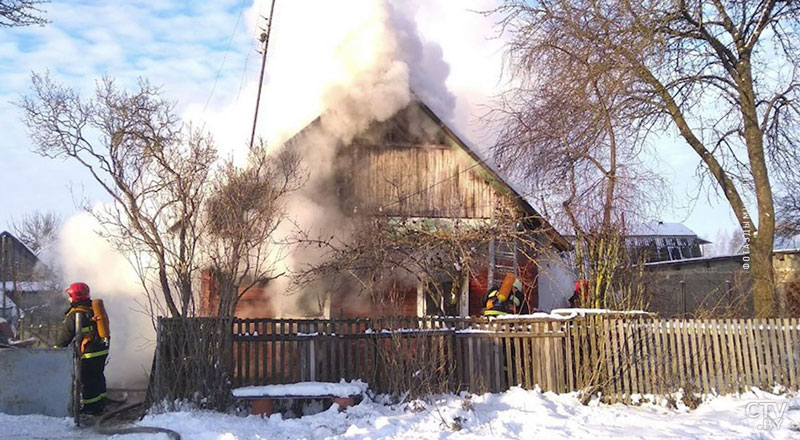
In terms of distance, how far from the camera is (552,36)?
10.7m

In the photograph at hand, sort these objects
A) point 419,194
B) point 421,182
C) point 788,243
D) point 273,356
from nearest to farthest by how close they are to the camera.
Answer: point 273,356
point 419,194
point 421,182
point 788,243

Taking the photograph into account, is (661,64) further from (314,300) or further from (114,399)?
(114,399)

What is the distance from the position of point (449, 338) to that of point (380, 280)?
3128mm

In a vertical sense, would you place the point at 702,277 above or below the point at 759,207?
below

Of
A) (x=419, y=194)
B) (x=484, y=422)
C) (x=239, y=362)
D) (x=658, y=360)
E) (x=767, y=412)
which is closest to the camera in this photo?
(x=484, y=422)

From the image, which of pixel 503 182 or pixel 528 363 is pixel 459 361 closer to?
pixel 528 363

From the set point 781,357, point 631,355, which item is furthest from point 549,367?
point 781,357

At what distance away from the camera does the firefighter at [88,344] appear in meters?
7.96

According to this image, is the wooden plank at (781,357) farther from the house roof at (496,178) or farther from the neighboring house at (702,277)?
the neighboring house at (702,277)

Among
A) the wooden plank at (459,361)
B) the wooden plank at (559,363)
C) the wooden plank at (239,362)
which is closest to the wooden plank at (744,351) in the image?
the wooden plank at (559,363)

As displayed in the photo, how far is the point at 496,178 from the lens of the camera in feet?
43.0

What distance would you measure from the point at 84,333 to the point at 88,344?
0.14 metres

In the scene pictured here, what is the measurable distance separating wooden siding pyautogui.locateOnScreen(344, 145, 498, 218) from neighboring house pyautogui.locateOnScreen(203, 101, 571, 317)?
0.02 m

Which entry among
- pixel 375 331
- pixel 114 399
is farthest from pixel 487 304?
pixel 114 399
